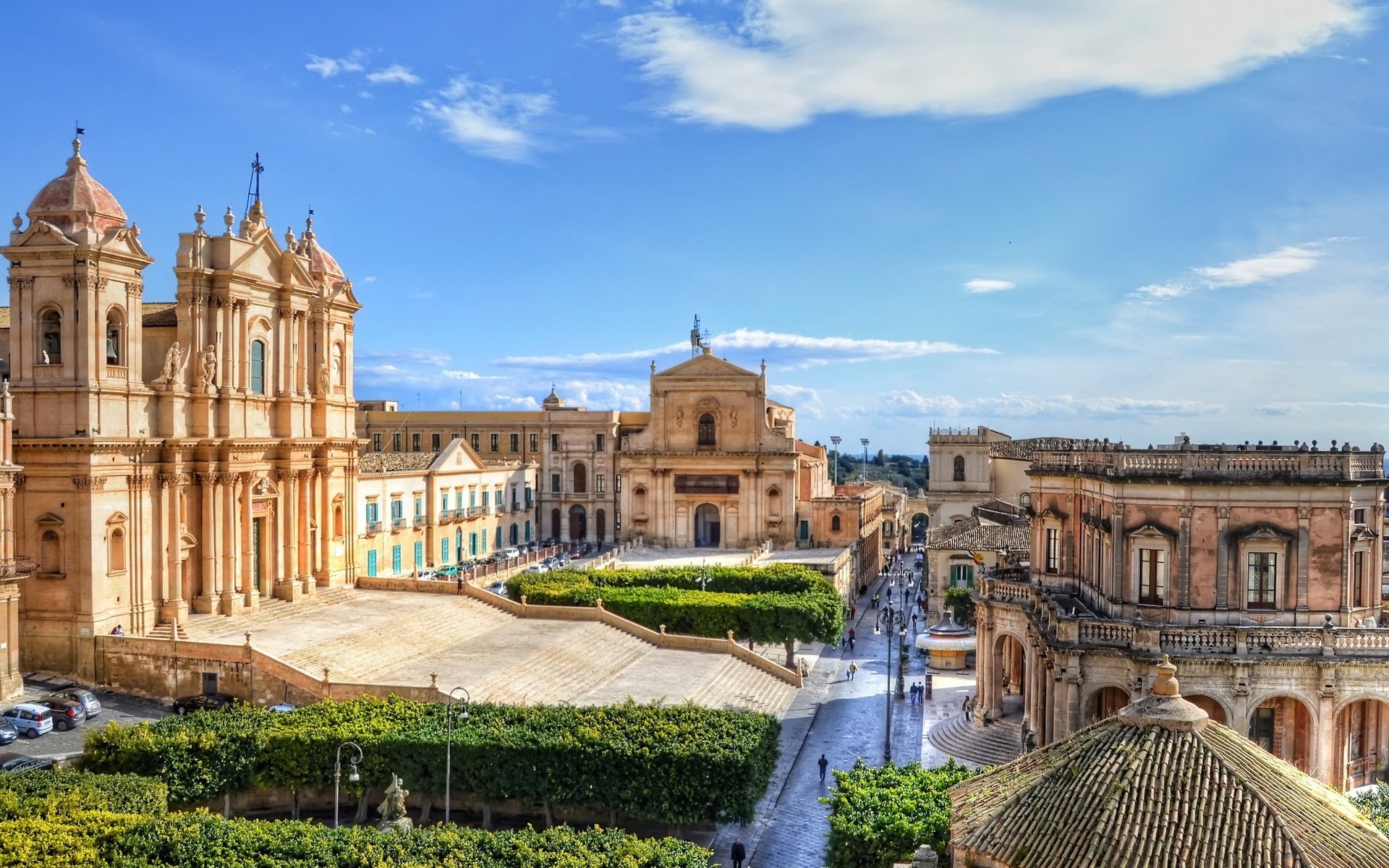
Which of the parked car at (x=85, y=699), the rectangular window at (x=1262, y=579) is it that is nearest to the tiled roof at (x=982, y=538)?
the rectangular window at (x=1262, y=579)

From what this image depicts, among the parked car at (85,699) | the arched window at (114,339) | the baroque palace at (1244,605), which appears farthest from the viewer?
the arched window at (114,339)

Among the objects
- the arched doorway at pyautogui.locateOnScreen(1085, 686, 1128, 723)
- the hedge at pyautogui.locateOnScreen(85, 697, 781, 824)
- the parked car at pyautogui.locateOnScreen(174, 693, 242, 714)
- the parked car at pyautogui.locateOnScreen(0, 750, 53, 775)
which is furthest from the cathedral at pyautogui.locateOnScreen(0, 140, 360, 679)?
the arched doorway at pyautogui.locateOnScreen(1085, 686, 1128, 723)

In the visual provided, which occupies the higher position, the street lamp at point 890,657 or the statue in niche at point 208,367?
the statue in niche at point 208,367

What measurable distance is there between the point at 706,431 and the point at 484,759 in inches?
2033

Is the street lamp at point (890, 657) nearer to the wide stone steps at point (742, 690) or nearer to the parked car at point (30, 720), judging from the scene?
the wide stone steps at point (742, 690)

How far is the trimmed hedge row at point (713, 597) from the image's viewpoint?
160 ft

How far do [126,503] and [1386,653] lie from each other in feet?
134

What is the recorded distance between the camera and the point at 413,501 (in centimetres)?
6794

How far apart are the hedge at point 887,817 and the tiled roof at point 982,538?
33144 mm

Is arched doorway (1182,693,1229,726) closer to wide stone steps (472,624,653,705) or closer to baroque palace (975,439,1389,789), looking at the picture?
baroque palace (975,439,1389,789)

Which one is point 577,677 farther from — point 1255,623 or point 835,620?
point 1255,623

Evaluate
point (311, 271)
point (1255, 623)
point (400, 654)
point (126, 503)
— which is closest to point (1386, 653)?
point (1255, 623)

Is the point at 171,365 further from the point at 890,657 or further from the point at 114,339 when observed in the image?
the point at 890,657

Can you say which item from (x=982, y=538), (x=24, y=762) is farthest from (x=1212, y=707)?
(x=24, y=762)
